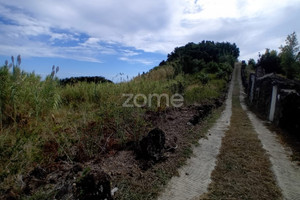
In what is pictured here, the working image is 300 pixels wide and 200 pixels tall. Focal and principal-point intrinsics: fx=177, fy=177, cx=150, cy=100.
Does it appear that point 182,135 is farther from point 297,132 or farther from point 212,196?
point 297,132

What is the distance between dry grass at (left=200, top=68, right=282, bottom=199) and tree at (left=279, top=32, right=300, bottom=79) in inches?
1138

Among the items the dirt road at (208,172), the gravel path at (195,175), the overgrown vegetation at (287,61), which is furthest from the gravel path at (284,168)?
the overgrown vegetation at (287,61)

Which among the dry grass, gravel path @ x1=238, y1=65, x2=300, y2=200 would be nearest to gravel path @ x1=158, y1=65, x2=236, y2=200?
the dry grass

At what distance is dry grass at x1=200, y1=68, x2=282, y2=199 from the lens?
2.27 meters

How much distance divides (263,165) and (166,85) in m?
3.99

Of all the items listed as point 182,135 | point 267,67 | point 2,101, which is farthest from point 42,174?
point 267,67

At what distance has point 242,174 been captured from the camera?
273cm

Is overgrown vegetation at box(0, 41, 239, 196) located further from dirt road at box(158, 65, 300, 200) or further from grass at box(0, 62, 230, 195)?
dirt road at box(158, 65, 300, 200)

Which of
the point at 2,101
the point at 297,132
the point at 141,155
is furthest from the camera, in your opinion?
the point at 297,132

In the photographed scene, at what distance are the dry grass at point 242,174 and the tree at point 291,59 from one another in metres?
28.9

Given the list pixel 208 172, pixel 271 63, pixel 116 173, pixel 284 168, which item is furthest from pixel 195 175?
pixel 271 63

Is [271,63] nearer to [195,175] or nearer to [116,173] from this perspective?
[195,175]

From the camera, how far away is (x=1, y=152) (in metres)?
2.12

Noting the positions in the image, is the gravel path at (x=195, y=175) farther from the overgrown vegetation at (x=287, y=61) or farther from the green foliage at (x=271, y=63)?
the green foliage at (x=271, y=63)
